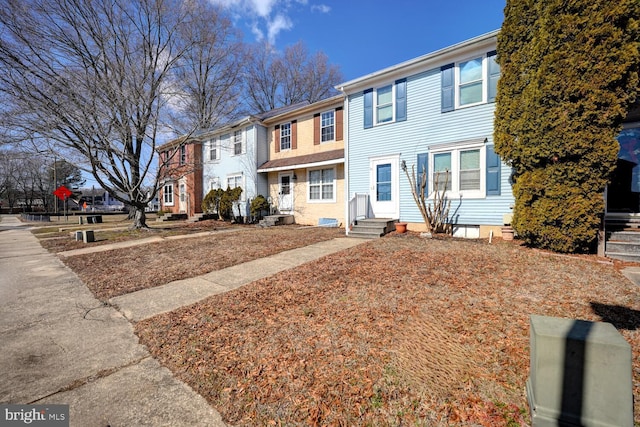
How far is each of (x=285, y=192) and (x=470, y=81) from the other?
32.2 ft

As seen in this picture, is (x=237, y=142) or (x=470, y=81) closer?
(x=470, y=81)

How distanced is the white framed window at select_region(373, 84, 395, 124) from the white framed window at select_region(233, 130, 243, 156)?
29.6 feet

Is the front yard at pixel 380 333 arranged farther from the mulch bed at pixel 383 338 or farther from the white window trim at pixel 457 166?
the white window trim at pixel 457 166

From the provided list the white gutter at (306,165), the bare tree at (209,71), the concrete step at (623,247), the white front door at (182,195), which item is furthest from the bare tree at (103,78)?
the concrete step at (623,247)

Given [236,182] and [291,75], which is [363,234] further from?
[291,75]

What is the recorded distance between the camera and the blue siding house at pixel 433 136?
8164 mm

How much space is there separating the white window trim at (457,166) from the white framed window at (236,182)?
35.2ft

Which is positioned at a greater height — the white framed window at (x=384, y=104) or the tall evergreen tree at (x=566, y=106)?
the white framed window at (x=384, y=104)

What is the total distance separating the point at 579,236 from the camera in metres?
5.66

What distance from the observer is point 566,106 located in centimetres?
560

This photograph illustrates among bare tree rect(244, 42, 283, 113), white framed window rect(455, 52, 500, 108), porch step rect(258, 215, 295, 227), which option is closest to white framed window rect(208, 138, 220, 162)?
porch step rect(258, 215, 295, 227)

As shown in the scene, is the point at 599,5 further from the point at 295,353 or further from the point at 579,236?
the point at 295,353

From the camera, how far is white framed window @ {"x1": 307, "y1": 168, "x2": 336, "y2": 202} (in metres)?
13.2

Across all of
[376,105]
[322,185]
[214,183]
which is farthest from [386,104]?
[214,183]
